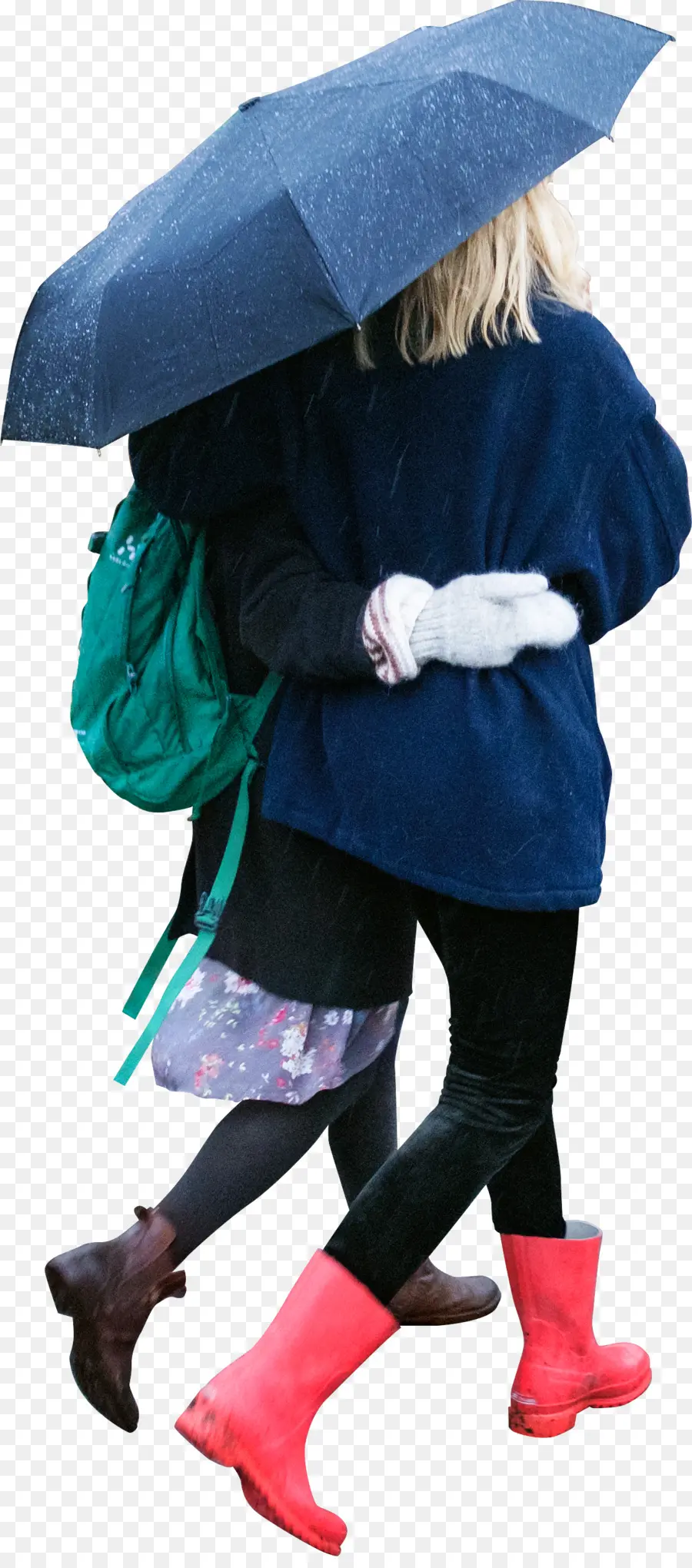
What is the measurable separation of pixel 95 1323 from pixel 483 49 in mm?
2095

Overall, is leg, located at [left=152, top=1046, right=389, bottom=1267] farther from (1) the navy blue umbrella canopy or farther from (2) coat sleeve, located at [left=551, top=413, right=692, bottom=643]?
(1) the navy blue umbrella canopy

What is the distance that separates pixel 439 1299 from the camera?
427 cm

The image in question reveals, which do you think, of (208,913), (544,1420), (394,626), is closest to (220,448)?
(394,626)

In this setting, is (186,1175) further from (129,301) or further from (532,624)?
(129,301)

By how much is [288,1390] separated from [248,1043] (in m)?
0.55

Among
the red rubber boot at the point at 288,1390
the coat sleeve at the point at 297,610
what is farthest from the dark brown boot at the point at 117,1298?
the coat sleeve at the point at 297,610

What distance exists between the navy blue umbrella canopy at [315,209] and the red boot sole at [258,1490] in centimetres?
153

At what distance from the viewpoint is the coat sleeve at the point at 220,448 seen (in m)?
3.51

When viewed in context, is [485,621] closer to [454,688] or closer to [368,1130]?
[454,688]

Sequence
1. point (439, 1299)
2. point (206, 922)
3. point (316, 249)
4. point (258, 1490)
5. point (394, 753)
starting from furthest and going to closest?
point (439, 1299) < point (206, 922) < point (258, 1490) < point (394, 753) < point (316, 249)

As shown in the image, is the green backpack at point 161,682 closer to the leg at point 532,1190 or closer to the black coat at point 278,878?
the black coat at point 278,878

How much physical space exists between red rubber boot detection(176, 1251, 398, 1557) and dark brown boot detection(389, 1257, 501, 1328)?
65 centimetres

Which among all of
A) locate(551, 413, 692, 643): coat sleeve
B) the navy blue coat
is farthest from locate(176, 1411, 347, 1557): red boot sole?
locate(551, 413, 692, 643): coat sleeve

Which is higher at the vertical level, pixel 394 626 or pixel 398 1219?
pixel 394 626
